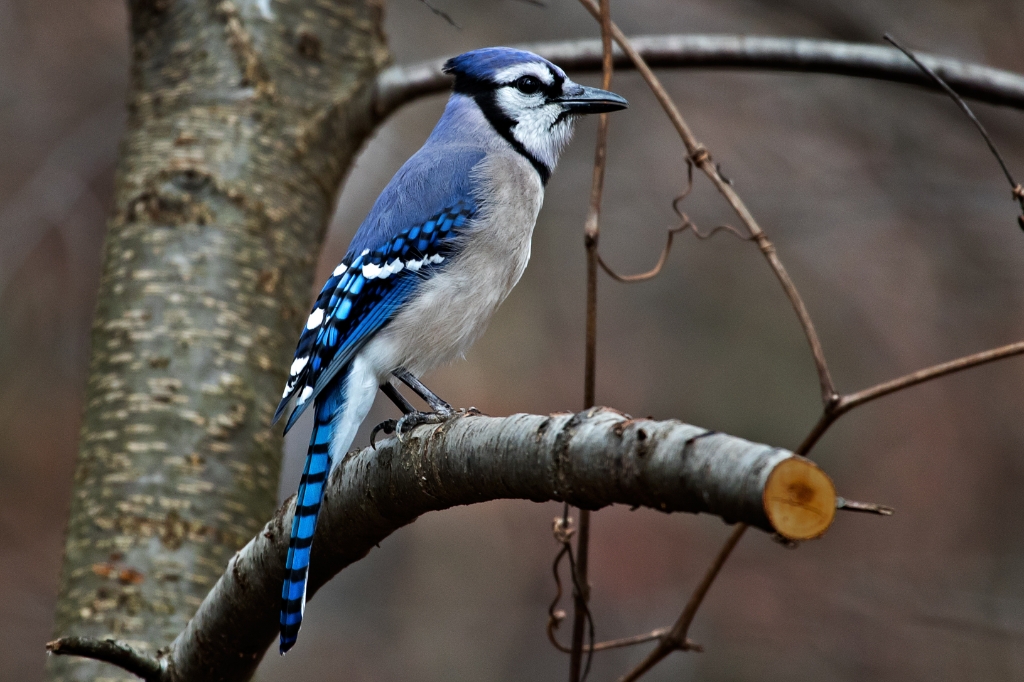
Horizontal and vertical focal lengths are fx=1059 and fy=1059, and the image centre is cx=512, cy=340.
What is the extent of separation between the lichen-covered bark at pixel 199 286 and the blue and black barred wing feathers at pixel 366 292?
209 mm

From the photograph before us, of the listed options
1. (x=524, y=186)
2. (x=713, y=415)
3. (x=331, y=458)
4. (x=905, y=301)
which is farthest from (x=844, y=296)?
(x=331, y=458)

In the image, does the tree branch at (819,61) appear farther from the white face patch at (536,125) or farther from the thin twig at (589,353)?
the thin twig at (589,353)

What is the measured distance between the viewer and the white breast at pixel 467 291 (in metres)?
2.39

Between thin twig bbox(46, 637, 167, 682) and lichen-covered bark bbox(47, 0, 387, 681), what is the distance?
0.52 m

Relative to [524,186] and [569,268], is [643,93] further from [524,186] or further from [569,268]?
[524,186]

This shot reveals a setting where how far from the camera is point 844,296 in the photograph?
5301mm

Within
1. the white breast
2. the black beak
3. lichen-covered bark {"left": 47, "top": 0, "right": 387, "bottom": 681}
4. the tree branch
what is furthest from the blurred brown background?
the white breast

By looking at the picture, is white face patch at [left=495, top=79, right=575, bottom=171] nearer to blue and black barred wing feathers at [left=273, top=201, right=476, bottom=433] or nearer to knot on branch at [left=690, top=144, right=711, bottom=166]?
blue and black barred wing feathers at [left=273, top=201, right=476, bottom=433]

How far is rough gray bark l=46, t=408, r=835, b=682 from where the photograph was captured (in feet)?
3.24

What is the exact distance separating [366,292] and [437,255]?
187mm

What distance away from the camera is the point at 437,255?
245 cm

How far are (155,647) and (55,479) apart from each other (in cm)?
390

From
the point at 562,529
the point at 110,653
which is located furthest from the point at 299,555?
the point at 562,529

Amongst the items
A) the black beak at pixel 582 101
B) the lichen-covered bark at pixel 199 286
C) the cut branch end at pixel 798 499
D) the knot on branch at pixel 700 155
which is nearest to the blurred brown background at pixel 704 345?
the black beak at pixel 582 101
